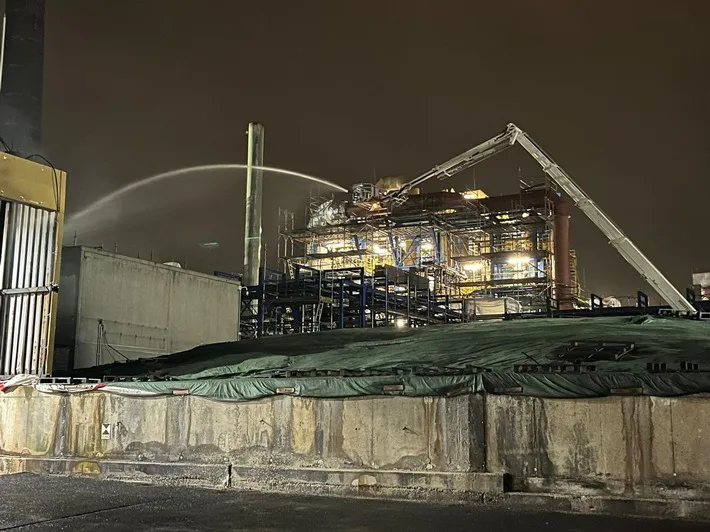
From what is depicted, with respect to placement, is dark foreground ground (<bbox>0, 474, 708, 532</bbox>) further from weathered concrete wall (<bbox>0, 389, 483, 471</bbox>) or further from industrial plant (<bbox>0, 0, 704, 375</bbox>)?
industrial plant (<bbox>0, 0, 704, 375</bbox>)

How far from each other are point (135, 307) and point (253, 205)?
31.6 meters

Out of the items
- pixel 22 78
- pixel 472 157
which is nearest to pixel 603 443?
pixel 22 78

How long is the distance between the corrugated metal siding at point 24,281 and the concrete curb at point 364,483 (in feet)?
8.90

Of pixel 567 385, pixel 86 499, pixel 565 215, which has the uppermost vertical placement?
pixel 565 215

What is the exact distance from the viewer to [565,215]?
45906mm

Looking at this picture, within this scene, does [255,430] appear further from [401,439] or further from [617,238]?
[617,238]

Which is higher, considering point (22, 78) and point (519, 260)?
point (22, 78)

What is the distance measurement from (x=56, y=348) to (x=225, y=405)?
901cm

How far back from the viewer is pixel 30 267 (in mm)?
16906

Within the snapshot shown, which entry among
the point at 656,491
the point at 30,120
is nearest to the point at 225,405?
the point at 656,491

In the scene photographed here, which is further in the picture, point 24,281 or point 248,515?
point 24,281

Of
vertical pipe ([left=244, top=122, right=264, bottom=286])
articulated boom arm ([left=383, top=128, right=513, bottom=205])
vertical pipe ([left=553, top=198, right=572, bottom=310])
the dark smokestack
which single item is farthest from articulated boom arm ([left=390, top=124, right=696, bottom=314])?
vertical pipe ([left=244, top=122, right=264, bottom=286])

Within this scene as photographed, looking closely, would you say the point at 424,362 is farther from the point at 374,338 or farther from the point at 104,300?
the point at 104,300

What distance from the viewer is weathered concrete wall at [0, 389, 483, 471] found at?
38.6 feet
